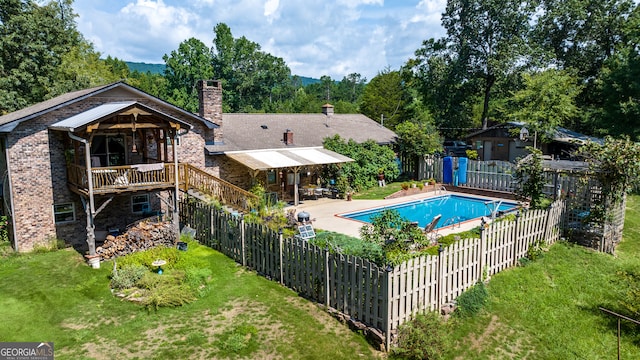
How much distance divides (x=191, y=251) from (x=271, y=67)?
61.6 m

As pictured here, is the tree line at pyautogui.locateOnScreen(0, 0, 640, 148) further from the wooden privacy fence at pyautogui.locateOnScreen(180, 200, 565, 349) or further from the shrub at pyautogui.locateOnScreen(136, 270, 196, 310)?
the shrub at pyautogui.locateOnScreen(136, 270, 196, 310)

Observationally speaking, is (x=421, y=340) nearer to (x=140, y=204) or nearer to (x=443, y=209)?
(x=140, y=204)

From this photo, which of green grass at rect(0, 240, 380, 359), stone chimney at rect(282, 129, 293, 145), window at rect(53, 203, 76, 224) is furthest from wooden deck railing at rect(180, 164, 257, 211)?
stone chimney at rect(282, 129, 293, 145)

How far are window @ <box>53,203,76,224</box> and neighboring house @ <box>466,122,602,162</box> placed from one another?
27271 mm

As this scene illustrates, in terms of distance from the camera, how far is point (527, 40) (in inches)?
1522

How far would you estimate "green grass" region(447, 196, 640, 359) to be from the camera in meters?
9.14

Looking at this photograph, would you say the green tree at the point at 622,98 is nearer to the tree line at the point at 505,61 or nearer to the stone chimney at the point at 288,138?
the tree line at the point at 505,61

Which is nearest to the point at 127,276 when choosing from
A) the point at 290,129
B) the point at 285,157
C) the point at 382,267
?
the point at 382,267

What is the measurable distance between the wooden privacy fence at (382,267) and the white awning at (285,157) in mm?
7013

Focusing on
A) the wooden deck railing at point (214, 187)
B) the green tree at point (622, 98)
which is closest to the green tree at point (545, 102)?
the green tree at point (622, 98)

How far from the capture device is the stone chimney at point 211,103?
2256cm

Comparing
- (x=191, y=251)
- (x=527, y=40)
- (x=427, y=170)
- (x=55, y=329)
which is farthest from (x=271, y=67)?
(x=55, y=329)

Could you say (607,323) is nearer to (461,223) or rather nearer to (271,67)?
(461,223)

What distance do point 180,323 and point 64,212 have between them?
10054 millimetres
